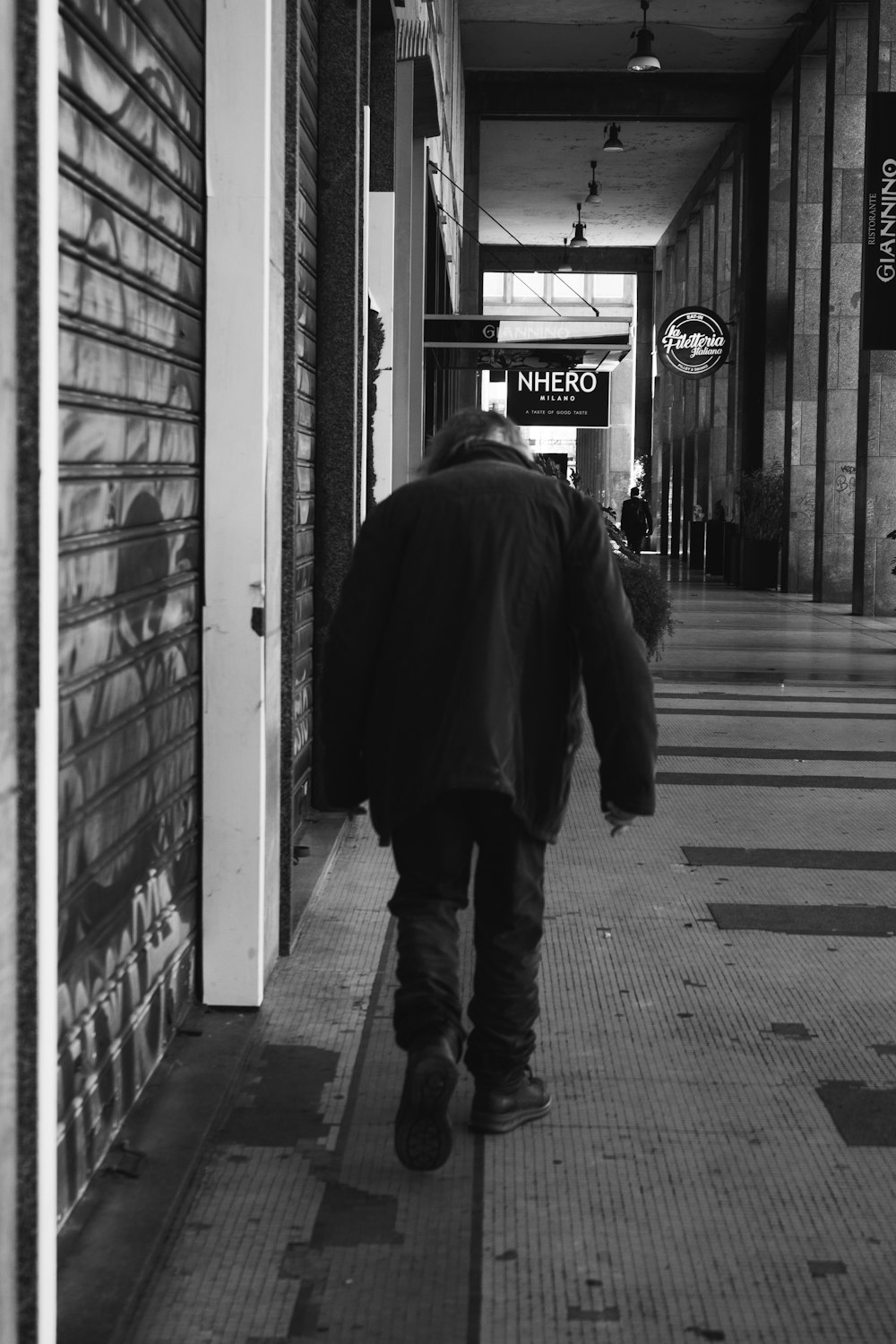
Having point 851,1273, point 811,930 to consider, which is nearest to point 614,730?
point 851,1273

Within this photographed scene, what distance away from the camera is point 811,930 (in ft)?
16.9

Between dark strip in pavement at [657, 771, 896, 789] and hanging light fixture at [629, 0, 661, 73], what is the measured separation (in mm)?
15877

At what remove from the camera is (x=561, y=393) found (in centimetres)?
2222

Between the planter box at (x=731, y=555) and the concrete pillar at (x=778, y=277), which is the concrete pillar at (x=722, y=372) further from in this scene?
the concrete pillar at (x=778, y=277)

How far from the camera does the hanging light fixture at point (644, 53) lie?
70.4ft

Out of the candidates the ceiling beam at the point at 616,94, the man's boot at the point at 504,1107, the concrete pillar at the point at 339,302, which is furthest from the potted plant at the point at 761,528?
the man's boot at the point at 504,1107

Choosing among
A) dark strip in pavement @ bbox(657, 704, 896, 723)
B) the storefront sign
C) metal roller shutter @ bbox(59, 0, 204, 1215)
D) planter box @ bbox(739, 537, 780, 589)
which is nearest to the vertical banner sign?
the storefront sign

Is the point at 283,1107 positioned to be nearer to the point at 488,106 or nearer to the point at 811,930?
the point at 811,930

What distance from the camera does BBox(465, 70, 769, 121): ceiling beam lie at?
1055 inches

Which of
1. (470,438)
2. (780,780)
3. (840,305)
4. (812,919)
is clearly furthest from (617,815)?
(840,305)

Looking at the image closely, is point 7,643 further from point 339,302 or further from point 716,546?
point 716,546

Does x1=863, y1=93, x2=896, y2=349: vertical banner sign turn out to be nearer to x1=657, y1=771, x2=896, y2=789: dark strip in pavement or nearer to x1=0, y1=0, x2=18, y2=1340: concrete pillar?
x1=657, y1=771, x2=896, y2=789: dark strip in pavement

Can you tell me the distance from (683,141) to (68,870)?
30.5 metres

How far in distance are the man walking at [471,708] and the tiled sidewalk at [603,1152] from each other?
10.8 inches
